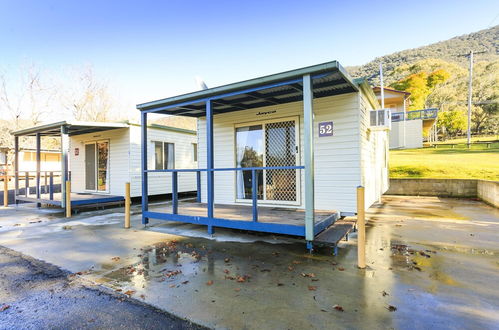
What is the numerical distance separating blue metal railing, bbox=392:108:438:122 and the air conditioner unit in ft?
61.8

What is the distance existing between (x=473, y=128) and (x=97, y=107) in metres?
47.1

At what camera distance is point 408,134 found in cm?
2484

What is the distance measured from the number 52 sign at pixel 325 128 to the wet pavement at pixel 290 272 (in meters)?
2.24

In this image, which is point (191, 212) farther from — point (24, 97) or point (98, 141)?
point (24, 97)

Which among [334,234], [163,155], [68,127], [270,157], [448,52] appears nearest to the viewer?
[334,234]

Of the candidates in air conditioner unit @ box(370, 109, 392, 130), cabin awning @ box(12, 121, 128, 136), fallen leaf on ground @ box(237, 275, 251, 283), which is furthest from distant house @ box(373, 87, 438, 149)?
fallen leaf on ground @ box(237, 275, 251, 283)

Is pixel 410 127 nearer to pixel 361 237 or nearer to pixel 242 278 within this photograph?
pixel 361 237

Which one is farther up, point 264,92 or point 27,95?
point 27,95

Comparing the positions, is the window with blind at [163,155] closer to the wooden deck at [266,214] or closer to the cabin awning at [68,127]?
the cabin awning at [68,127]

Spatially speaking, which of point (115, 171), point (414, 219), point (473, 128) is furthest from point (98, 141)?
point (473, 128)

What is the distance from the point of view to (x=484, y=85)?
4000 cm

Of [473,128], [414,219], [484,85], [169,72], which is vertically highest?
[484,85]

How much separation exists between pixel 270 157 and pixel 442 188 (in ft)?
30.1

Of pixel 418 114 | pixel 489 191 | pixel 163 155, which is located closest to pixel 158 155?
pixel 163 155
